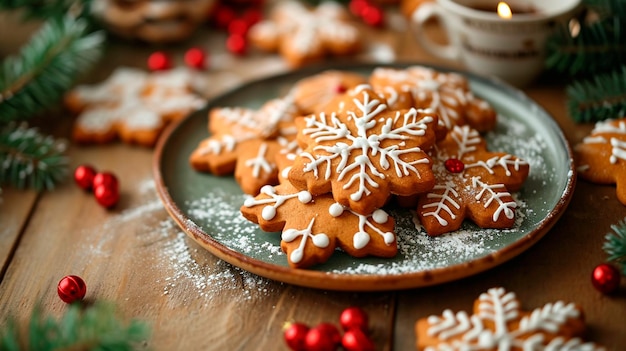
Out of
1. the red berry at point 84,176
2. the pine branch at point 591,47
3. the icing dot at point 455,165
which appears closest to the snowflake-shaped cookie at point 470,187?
the icing dot at point 455,165

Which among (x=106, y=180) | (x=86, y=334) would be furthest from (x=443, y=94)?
(x=86, y=334)

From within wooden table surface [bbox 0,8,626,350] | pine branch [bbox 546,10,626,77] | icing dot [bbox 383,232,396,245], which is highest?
pine branch [bbox 546,10,626,77]

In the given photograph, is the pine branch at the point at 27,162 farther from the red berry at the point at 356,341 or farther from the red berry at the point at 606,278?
the red berry at the point at 606,278

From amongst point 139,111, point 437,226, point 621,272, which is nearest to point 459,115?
point 437,226

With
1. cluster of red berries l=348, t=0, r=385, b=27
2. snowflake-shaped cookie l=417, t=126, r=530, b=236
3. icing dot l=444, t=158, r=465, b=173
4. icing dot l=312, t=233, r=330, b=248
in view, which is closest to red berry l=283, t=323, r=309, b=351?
icing dot l=312, t=233, r=330, b=248

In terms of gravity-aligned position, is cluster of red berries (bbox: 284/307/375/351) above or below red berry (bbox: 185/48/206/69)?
below

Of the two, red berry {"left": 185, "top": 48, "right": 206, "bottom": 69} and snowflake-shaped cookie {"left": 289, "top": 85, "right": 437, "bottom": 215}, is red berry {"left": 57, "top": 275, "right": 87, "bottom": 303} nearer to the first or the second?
snowflake-shaped cookie {"left": 289, "top": 85, "right": 437, "bottom": 215}

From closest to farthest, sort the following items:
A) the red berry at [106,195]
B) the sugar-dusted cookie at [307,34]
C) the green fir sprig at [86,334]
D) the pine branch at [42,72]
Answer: the green fir sprig at [86,334] < the red berry at [106,195] < the pine branch at [42,72] < the sugar-dusted cookie at [307,34]
